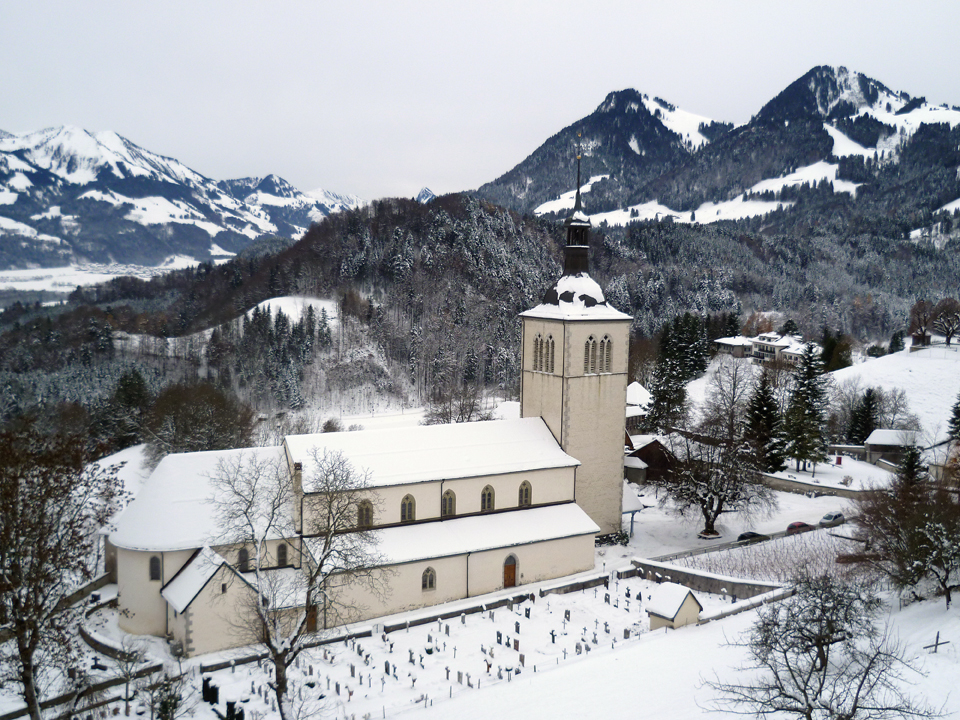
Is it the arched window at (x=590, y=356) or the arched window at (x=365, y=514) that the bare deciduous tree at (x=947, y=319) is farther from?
the arched window at (x=365, y=514)

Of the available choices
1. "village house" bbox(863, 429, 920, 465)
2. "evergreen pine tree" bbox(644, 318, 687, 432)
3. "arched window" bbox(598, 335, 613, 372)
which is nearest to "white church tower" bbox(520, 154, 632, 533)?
"arched window" bbox(598, 335, 613, 372)

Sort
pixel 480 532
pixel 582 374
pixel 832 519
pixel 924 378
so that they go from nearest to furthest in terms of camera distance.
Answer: pixel 480 532 → pixel 582 374 → pixel 832 519 → pixel 924 378

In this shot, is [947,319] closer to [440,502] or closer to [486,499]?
[486,499]

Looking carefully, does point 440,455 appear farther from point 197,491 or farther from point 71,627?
point 71,627

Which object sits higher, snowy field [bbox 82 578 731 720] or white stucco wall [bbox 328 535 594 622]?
white stucco wall [bbox 328 535 594 622]

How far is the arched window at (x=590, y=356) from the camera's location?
3453cm

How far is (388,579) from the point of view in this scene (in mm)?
27969

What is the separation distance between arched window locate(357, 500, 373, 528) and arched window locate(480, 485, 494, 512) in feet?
17.1

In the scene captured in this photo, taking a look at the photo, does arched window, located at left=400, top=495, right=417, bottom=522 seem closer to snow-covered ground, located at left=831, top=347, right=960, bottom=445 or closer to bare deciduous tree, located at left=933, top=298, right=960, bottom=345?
snow-covered ground, located at left=831, top=347, right=960, bottom=445

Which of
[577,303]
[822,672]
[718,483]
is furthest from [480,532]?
[822,672]

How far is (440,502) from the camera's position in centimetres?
3069

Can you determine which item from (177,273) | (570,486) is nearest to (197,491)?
(570,486)

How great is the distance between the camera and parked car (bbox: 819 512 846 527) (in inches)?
1514

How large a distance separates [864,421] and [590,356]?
40.0m
